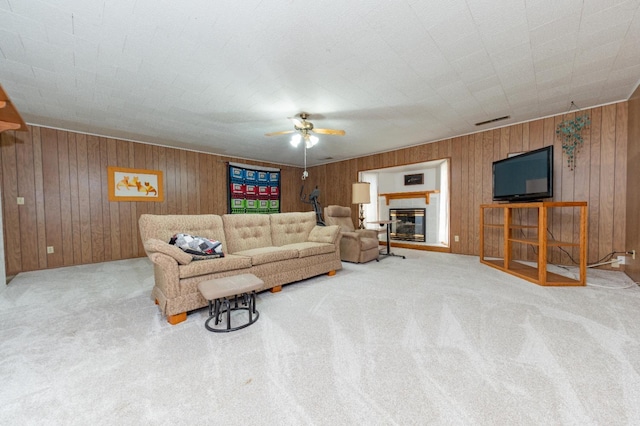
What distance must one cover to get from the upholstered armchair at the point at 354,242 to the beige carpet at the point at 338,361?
1525 millimetres

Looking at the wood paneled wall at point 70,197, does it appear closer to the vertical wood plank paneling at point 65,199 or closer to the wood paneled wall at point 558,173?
the vertical wood plank paneling at point 65,199

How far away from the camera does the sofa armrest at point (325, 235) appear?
11.6 feet

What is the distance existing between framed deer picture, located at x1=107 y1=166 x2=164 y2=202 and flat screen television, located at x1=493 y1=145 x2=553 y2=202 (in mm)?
6225

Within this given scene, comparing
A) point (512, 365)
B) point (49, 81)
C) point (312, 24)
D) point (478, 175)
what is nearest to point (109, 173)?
point (49, 81)

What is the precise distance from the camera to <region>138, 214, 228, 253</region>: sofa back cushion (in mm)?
2453

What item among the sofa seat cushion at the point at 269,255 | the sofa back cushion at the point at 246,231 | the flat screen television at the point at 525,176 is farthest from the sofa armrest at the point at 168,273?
the flat screen television at the point at 525,176

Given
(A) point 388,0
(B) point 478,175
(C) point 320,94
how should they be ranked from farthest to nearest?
(B) point 478,175 → (C) point 320,94 → (A) point 388,0

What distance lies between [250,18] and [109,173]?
437 centimetres

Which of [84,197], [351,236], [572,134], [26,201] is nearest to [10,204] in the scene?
[26,201]

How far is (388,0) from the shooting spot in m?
1.64

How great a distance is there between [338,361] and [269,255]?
150cm

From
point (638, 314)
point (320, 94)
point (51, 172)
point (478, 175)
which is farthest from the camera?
point (478, 175)

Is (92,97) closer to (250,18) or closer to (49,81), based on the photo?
(49,81)

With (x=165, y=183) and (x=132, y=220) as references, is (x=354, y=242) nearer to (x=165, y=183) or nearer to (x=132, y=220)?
(x=165, y=183)
